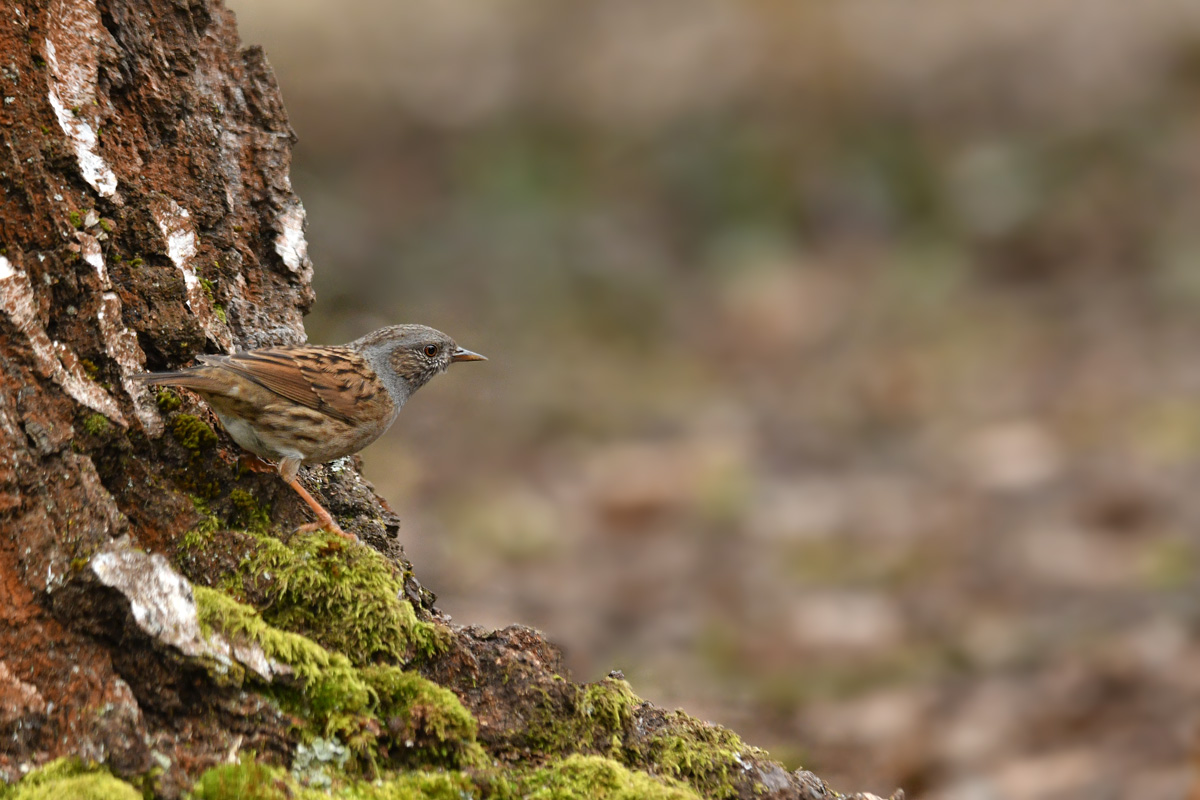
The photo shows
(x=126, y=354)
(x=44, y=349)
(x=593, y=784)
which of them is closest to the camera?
(x=593, y=784)

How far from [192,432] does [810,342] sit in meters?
8.28

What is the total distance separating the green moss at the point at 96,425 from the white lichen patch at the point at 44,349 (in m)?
0.03

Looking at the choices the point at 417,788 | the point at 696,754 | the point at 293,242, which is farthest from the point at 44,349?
the point at 696,754

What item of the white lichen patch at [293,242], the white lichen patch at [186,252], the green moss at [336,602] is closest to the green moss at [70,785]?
the green moss at [336,602]

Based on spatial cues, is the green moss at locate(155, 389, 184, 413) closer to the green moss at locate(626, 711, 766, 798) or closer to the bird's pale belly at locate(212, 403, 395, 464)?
the bird's pale belly at locate(212, 403, 395, 464)

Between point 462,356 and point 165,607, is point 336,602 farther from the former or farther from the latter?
point 462,356

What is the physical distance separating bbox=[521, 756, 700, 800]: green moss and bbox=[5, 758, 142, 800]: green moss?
3.25ft

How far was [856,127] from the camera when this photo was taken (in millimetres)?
12664

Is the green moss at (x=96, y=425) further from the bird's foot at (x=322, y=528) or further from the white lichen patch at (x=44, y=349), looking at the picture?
the bird's foot at (x=322, y=528)

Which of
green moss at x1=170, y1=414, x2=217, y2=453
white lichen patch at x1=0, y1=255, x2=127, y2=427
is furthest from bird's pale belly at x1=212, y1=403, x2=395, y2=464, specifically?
white lichen patch at x1=0, y1=255, x2=127, y2=427

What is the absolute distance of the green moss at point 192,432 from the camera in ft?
11.5

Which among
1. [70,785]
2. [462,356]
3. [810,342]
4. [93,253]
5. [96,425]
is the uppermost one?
[810,342]

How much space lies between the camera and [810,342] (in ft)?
36.2

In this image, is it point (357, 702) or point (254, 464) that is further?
point (254, 464)
